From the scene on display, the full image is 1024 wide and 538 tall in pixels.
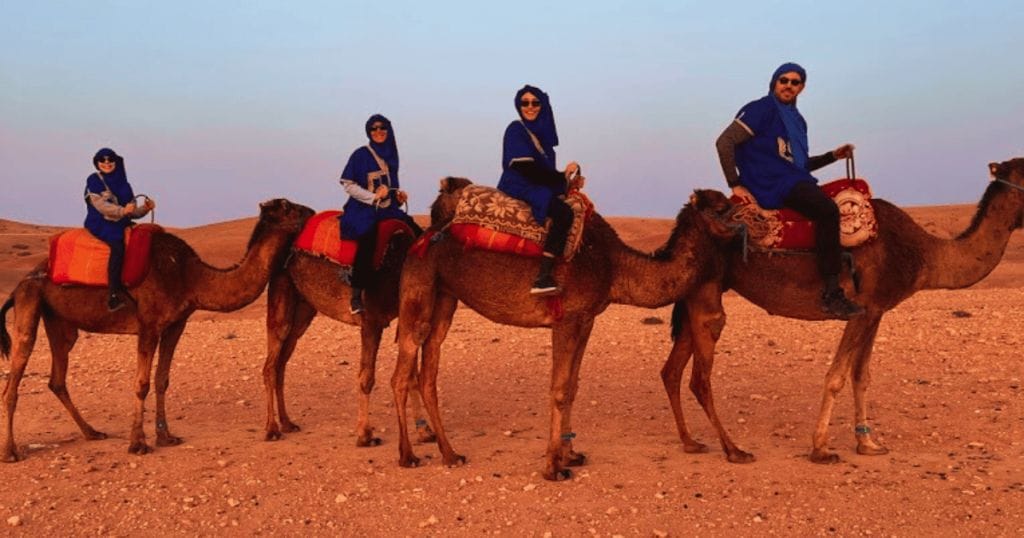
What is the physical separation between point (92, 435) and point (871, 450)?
25.8 ft

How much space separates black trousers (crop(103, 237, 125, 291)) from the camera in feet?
28.1

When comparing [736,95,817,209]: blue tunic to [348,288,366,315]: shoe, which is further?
[348,288,366,315]: shoe

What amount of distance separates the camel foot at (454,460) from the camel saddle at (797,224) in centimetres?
328

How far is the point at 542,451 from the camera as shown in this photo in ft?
27.5

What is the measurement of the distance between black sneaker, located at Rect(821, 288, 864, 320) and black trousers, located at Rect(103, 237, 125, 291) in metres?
6.68

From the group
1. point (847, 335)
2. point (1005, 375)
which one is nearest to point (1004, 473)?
point (847, 335)

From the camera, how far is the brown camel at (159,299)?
873 centimetres

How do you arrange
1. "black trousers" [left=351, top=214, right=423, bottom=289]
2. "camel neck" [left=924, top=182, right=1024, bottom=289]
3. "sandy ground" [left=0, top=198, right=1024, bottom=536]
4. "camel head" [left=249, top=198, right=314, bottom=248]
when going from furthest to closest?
"camel head" [left=249, top=198, right=314, bottom=248], "black trousers" [left=351, top=214, right=423, bottom=289], "camel neck" [left=924, top=182, right=1024, bottom=289], "sandy ground" [left=0, top=198, right=1024, bottom=536]

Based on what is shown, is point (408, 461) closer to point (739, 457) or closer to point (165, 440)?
point (165, 440)

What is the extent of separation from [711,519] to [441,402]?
17.0 ft

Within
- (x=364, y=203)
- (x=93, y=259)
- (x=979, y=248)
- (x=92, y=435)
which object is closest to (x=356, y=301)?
(x=364, y=203)

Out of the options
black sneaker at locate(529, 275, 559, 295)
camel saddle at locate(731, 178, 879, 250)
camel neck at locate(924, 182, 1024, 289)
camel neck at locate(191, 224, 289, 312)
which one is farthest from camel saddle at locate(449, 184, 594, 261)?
camel neck at locate(924, 182, 1024, 289)

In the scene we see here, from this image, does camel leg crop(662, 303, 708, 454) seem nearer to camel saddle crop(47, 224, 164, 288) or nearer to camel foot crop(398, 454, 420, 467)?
camel foot crop(398, 454, 420, 467)

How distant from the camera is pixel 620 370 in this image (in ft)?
41.0
